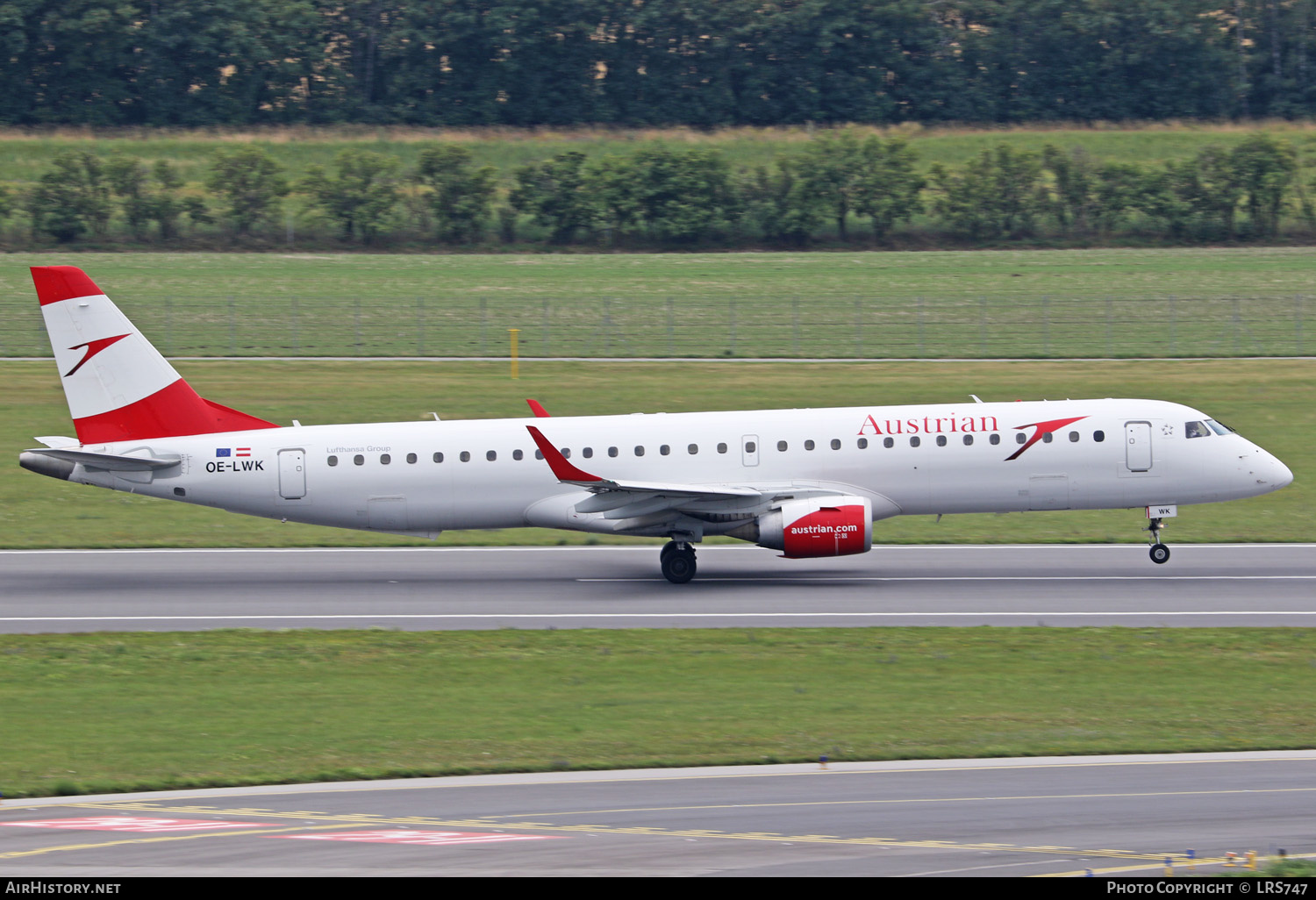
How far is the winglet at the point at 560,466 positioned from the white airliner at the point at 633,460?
84cm

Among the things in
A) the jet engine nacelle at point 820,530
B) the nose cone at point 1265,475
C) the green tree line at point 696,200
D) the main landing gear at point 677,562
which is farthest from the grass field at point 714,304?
the jet engine nacelle at point 820,530

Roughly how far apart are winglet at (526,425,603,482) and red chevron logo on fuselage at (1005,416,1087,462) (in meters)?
8.39

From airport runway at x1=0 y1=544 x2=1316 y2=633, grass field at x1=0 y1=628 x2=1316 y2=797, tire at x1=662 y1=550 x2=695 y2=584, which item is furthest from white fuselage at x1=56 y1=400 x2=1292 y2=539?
grass field at x1=0 y1=628 x2=1316 y2=797

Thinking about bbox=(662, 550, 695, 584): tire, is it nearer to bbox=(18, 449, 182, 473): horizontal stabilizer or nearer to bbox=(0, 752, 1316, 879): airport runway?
bbox=(18, 449, 182, 473): horizontal stabilizer

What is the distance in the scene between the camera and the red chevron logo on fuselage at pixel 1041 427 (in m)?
30.2

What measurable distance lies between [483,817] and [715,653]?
27.5ft

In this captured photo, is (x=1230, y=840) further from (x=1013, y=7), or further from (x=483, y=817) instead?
(x=1013, y=7)

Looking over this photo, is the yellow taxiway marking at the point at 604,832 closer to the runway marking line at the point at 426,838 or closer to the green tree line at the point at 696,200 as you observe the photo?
the runway marking line at the point at 426,838

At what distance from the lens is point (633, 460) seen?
30.6 metres

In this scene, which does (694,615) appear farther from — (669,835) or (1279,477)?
(1279,477)

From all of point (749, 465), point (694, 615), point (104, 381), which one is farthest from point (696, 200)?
point (694, 615)

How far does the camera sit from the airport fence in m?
63.4

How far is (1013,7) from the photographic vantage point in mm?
121312

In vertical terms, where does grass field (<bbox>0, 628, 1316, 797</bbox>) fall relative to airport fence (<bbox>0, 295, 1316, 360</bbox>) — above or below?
below
